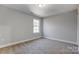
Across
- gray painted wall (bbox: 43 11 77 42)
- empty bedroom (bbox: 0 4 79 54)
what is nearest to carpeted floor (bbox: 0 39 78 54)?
empty bedroom (bbox: 0 4 79 54)

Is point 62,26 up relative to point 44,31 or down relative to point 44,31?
up

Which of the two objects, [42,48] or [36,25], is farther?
[36,25]

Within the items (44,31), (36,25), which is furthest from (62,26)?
(36,25)

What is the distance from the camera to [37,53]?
1564 millimetres

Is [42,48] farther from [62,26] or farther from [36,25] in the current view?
[62,26]

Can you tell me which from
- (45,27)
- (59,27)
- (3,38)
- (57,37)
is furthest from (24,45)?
(59,27)

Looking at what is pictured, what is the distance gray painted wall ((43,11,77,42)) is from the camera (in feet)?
5.70

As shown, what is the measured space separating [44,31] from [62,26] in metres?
0.47

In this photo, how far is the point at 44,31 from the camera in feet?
6.39

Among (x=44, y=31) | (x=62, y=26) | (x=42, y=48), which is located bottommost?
(x=42, y=48)
